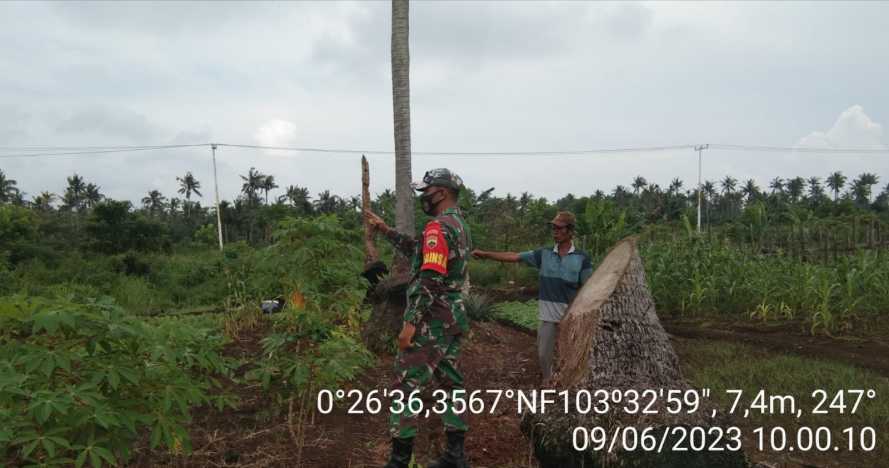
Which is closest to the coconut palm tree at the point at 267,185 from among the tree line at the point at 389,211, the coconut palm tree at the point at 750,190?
the tree line at the point at 389,211

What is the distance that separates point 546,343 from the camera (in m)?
4.75

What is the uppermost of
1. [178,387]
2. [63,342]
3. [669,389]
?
[63,342]

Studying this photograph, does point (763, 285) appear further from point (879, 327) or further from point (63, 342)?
point (63, 342)

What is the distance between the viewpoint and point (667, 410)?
3221 millimetres

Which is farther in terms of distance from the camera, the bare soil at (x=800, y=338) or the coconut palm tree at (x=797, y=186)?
the coconut palm tree at (x=797, y=186)

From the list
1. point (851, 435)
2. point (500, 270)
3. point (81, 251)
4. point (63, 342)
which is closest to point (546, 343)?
point (851, 435)

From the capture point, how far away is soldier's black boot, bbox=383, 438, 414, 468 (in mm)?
3116

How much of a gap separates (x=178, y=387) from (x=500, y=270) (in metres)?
12.8

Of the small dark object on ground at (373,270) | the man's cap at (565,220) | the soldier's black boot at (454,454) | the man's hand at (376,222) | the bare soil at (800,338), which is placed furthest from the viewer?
the bare soil at (800,338)

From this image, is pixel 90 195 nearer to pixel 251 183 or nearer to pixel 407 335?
pixel 251 183

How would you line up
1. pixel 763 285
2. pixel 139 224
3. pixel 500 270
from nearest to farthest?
1. pixel 763 285
2. pixel 500 270
3. pixel 139 224

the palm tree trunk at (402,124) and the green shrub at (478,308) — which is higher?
the palm tree trunk at (402,124)

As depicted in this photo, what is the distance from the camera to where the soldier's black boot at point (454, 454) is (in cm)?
322

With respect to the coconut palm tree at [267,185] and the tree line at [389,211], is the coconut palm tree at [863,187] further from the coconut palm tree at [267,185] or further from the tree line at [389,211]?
the coconut palm tree at [267,185]
